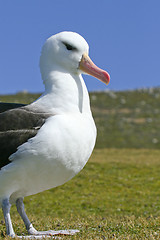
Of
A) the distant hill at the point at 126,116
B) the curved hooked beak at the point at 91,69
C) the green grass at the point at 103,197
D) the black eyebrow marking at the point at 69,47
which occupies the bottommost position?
the green grass at the point at 103,197

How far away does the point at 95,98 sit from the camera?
59.8 meters

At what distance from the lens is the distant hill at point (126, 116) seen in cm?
4222

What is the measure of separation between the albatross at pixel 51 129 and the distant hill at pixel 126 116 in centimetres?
3229

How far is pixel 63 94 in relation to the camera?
22.3ft

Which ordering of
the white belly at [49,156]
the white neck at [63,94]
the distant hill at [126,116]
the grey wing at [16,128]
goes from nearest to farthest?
the white belly at [49,156] < the grey wing at [16,128] < the white neck at [63,94] < the distant hill at [126,116]

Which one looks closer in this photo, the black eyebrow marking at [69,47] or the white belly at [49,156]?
the white belly at [49,156]

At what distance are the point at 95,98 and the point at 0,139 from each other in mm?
53549

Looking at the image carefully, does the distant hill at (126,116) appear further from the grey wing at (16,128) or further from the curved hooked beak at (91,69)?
the grey wing at (16,128)

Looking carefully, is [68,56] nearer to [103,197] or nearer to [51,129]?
[51,129]

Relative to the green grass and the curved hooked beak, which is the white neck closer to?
the curved hooked beak

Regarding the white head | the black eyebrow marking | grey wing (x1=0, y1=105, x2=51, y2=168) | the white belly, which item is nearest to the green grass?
the white belly

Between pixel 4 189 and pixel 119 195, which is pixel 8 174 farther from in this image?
pixel 119 195

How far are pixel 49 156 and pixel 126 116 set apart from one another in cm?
4678

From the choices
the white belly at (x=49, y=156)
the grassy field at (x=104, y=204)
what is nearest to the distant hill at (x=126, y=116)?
the grassy field at (x=104, y=204)
